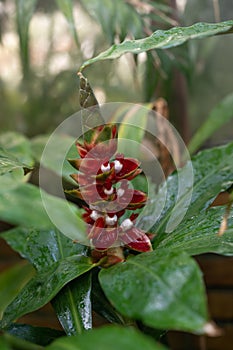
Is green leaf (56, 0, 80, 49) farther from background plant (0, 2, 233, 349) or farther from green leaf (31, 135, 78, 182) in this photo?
background plant (0, 2, 233, 349)

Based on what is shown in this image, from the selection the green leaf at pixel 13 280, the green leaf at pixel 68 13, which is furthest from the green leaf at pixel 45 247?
the green leaf at pixel 68 13

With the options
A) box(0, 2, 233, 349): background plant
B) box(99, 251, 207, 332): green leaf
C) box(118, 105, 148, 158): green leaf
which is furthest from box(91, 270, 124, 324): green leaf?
box(118, 105, 148, 158): green leaf

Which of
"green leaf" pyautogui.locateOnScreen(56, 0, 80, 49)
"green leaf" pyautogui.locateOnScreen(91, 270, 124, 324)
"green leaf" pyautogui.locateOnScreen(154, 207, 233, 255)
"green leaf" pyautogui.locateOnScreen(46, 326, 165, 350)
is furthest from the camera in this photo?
"green leaf" pyautogui.locateOnScreen(56, 0, 80, 49)

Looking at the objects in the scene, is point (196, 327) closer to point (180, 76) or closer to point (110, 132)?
point (110, 132)

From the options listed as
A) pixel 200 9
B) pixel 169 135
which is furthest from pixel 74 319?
pixel 200 9

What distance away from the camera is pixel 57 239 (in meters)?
0.52

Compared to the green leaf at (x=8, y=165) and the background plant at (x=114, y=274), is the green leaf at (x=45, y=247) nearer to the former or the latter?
the background plant at (x=114, y=274)

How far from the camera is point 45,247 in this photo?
510 mm

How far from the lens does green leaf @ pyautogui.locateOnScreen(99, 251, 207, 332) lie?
0.27 meters

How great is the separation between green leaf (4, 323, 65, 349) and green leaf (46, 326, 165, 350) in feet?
0.57

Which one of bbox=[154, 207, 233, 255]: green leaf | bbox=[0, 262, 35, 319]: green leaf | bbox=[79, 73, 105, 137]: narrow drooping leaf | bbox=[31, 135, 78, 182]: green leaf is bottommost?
bbox=[0, 262, 35, 319]: green leaf

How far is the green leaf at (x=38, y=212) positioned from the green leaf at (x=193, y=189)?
7cm

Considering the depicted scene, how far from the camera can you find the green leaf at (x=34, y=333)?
0.44 meters

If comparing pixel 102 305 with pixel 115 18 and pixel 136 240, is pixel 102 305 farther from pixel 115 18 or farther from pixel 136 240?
pixel 115 18
